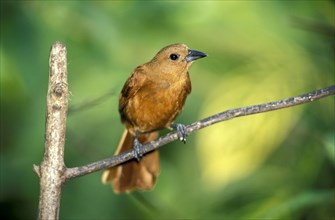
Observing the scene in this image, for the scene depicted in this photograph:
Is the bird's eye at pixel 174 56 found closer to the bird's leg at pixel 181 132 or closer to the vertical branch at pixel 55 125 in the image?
the bird's leg at pixel 181 132

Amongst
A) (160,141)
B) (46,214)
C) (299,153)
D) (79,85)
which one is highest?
(79,85)

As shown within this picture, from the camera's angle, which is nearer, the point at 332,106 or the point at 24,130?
the point at 332,106

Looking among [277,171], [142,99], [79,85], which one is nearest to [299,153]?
[277,171]

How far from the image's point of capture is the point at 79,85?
207 inches

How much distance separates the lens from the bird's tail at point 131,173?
503cm

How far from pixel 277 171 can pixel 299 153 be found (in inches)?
10.7

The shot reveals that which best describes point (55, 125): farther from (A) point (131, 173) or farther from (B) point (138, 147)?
(A) point (131, 173)

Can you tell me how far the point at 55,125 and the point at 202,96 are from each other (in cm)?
301

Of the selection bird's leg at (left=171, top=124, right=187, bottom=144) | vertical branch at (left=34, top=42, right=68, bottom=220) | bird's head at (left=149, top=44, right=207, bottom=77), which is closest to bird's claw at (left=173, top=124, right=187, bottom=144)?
bird's leg at (left=171, top=124, right=187, bottom=144)

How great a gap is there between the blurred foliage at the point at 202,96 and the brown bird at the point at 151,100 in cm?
14

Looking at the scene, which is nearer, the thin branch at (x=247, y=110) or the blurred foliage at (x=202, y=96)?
the thin branch at (x=247, y=110)

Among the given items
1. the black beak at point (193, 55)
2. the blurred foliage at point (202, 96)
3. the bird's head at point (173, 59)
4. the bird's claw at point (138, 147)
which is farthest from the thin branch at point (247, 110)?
the bird's head at point (173, 59)

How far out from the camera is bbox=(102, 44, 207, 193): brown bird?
199 inches

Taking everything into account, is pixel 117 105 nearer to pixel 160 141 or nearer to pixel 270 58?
pixel 270 58
